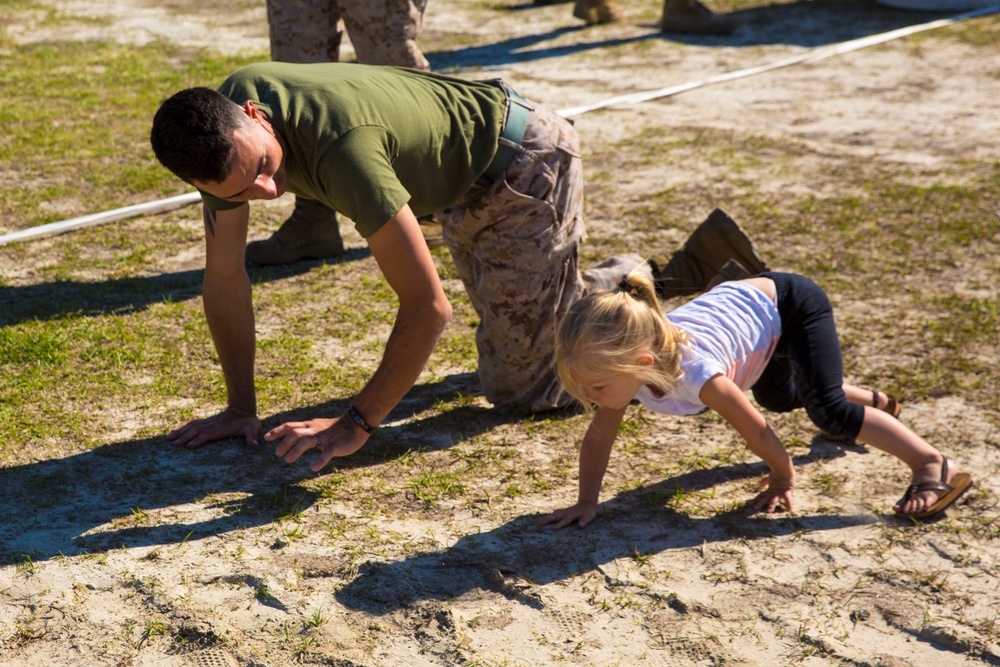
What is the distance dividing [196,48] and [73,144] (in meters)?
2.91

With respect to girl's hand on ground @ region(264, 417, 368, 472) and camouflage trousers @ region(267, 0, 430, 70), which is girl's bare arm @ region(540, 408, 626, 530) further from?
camouflage trousers @ region(267, 0, 430, 70)

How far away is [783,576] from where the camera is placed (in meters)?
2.80

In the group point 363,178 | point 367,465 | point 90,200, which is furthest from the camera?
point 90,200

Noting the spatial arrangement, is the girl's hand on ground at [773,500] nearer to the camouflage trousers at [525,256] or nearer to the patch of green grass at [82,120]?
the camouflage trousers at [525,256]

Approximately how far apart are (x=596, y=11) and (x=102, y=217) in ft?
20.0

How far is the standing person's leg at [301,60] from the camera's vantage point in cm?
474

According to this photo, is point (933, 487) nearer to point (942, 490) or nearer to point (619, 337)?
point (942, 490)

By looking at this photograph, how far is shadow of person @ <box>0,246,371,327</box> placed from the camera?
4.23 meters

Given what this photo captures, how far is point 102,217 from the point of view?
16.9 feet

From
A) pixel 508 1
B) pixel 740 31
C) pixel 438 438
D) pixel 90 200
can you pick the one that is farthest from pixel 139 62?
pixel 438 438

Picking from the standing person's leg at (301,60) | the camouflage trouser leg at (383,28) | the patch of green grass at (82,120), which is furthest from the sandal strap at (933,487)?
the patch of green grass at (82,120)

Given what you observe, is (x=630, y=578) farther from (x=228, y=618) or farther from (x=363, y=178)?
(x=363, y=178)

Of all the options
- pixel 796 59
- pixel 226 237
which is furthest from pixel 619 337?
pixel 796 59

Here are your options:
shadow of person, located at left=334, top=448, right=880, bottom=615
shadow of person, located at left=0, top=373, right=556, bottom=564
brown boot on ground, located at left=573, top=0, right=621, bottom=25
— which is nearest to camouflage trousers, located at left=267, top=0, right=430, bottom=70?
shadow of person, located at left=0, top=373, right=556, bottom=564
